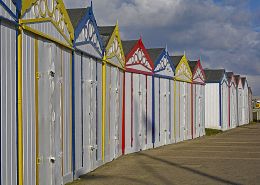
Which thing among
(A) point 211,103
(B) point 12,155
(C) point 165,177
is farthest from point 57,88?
(A) point 211,103

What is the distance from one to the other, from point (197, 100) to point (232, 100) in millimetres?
13204

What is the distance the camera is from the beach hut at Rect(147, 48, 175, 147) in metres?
22.1

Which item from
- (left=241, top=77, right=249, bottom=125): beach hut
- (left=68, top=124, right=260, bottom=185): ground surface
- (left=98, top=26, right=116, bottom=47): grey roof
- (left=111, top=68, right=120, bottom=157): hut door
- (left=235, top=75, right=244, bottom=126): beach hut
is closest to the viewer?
(left=68, top=124, right=260, bottom=185): ground surface

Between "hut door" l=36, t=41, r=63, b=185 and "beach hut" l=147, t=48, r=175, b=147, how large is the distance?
424 inches

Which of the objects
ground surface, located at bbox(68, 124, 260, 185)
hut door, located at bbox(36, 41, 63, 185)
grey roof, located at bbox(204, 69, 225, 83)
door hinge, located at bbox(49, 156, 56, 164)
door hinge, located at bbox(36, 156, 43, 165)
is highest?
grey roof, located at bbox(204, 69, 225, 83)

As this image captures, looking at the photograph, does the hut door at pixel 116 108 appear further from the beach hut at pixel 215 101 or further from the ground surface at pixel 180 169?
the beach hut at pixel 215 101

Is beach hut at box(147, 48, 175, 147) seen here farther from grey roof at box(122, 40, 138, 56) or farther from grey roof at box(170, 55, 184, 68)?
grey roof at box(122, 40, 138, 56)

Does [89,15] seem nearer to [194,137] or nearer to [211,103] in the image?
[194,137]

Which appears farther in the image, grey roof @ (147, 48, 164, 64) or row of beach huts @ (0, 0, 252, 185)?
grey roof @ (147, 48, 164, 64)

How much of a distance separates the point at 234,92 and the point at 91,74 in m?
31.6

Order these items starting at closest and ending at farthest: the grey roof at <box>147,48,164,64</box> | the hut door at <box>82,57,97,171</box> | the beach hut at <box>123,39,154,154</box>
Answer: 1. the hut door at <box>82,57,97,171</box>
2. the beach hut at <box>123,39,154,154</box>
3. the grey roof at <box>147,48,164,64</box>

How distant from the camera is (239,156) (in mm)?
18266

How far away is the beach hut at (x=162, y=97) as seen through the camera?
72.4ft

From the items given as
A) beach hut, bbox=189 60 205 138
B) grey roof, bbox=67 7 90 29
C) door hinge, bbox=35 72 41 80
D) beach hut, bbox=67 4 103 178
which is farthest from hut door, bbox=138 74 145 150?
door hinge, bbox=35 72 41 80
